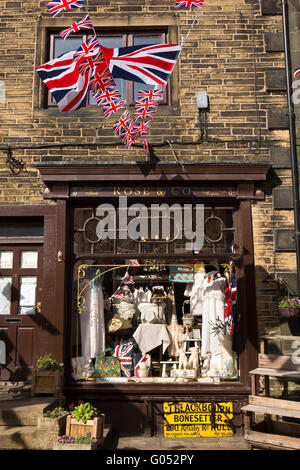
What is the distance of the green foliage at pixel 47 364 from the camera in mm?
6551

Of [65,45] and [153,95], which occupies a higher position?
[65,45]

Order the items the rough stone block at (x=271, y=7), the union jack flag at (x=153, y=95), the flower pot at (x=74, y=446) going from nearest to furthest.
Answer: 1. the flower pot at (x=74, y=446)
2. the union jack flag at (x=153, y=95)
3. the rough stone block at (x=271, y=7)

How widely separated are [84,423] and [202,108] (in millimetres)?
5198

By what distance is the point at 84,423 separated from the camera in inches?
222

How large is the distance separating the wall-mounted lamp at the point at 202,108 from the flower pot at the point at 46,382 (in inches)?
176

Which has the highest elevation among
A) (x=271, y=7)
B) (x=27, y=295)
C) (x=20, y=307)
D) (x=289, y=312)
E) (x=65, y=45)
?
(x=271, y=7)

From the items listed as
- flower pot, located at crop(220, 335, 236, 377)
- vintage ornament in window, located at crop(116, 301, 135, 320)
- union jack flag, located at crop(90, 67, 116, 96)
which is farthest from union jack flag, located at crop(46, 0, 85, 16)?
flower pot, located at crop(220, 335, 236, 377)

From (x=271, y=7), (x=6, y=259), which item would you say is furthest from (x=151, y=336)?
(x=271, y=7)

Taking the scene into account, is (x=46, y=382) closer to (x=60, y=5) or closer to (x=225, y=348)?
(x=225, y=348)

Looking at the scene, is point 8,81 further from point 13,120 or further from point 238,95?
point 238,95

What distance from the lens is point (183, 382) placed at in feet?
22.9

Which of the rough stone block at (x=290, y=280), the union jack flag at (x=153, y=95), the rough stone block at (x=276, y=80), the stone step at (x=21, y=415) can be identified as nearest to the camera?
the stone step at (x=21, y=415)

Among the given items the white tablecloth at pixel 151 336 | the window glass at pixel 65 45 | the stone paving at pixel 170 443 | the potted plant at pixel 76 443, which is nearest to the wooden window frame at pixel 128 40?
the window glass at pixel 65 45

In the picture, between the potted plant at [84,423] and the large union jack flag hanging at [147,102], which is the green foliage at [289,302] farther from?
the large union jack flag hanging at [147,102]
